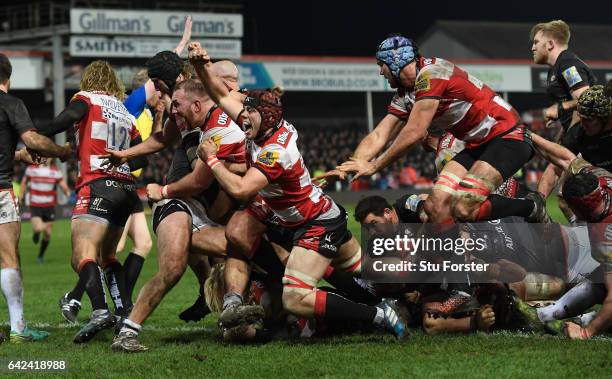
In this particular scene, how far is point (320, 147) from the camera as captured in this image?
4466 centimetres

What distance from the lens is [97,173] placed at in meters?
8.45

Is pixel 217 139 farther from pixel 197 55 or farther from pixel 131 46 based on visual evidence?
pixel 131 46

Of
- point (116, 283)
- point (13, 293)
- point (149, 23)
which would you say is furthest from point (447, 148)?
point (149, 23)

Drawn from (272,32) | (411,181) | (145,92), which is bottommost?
(411,181)

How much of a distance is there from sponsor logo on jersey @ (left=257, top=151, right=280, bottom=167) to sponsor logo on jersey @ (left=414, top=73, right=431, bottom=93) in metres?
1.46


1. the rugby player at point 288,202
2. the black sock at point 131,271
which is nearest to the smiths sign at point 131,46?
the black sock at point 131,271

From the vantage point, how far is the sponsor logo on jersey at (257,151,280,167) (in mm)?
7059

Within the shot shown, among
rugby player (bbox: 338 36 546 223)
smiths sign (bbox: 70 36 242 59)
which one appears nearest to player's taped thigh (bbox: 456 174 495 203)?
rugby player (bbox: 338 36 546 223)

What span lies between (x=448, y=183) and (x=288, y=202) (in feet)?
5.07

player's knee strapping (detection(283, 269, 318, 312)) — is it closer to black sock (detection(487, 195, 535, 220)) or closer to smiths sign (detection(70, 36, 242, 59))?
black sock (detection(487, 195, 535, 220))

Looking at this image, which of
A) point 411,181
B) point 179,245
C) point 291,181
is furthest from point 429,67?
point 411,181

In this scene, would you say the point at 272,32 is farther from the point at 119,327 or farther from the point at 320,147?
the point at 119,327

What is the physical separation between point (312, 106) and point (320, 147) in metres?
4.55

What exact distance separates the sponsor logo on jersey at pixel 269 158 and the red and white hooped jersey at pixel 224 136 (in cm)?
91
